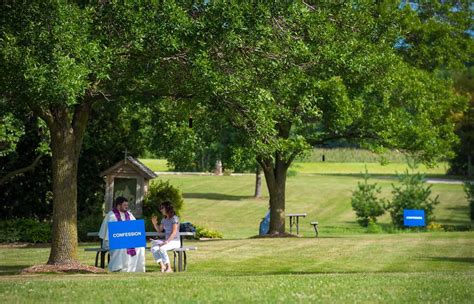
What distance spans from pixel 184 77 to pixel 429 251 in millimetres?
10798

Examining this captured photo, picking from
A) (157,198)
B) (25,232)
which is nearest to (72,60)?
(25,232)

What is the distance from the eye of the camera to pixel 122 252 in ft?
63.1

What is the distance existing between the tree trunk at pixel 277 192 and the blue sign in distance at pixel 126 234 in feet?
50.2

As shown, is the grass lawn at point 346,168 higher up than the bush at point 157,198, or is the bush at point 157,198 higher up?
the grass lawn at point 346,168

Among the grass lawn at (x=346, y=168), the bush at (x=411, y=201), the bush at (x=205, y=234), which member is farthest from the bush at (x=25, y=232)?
the grass lawn at (x=346, y=168)

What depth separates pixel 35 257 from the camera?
24391 mm

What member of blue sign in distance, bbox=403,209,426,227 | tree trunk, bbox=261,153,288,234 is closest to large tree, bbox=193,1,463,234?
tree trunk, bbox=261,153,288,234

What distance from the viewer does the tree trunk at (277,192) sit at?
33812 mm

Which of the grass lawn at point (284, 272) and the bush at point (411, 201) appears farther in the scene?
the bush at point (411, 201)

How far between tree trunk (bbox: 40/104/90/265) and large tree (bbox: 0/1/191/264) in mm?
23

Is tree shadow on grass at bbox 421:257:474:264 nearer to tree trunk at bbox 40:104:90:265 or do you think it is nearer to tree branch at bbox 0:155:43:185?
tree trunk at bbox 40:104:90:265

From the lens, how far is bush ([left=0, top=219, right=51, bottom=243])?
102 feet

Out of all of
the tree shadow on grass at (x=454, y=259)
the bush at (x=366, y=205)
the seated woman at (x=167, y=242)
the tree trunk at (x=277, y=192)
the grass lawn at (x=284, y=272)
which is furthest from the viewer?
the bush at (x=366, y=205)

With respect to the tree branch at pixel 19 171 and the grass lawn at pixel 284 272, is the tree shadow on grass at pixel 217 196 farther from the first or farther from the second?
the tree branch at pixel 19 171
